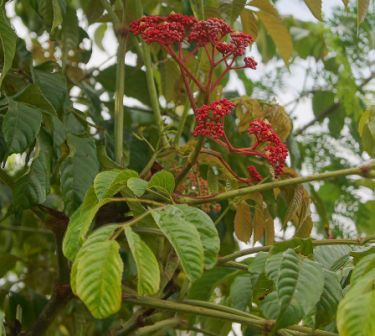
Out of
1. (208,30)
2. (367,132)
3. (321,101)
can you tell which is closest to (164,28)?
(208,30)

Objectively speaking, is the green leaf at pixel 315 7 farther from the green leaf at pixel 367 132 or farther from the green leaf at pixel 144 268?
the green leaf at pixel 144 268

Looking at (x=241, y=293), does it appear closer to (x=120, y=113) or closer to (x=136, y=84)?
(x=120, y=113)

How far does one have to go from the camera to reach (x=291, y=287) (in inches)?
27.2

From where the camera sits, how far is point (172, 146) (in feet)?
3.59

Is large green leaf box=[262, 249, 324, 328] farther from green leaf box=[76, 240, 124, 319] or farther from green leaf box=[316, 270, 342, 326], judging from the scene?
green leaf box=[76, 240, 124, 319]

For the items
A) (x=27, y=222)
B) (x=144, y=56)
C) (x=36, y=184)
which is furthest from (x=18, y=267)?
(x=36, y=184)

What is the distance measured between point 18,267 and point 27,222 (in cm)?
34

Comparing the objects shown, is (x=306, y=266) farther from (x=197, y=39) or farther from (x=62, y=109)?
(x=62, y=109)

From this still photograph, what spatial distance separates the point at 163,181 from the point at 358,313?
0.87 ft

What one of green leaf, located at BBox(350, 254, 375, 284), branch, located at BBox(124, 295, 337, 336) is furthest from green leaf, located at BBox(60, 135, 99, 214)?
green leaf, located at BBox(350, 254, 375, 284)

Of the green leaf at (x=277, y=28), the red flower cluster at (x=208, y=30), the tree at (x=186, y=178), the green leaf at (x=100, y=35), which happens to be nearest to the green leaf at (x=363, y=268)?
the tree at (x=186, y=178)

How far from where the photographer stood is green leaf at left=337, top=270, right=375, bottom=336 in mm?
618

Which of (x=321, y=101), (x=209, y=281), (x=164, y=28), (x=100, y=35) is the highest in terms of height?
(x=164, y=28)

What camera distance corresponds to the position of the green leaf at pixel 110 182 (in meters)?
0.76
